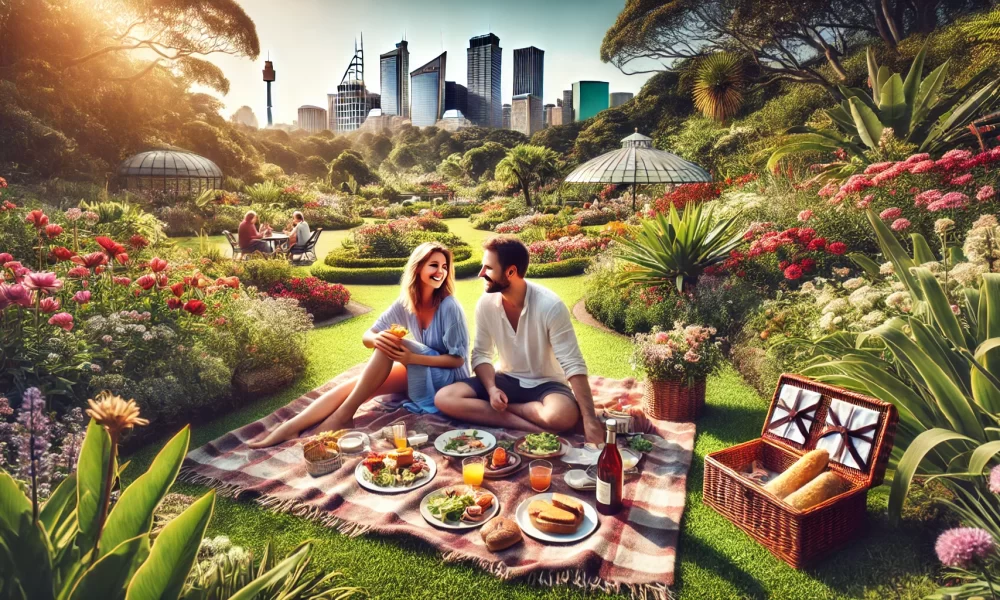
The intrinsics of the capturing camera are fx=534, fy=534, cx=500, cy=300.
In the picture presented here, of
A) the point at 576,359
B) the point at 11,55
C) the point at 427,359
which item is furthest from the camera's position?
the point at 11,55

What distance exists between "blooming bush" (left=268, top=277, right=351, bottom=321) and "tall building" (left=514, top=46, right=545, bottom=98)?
46419mm

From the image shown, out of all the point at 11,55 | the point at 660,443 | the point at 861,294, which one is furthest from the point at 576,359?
the point at 11,55

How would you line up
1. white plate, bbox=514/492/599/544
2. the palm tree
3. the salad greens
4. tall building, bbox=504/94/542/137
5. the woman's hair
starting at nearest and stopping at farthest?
white plate, bbox=514/492/599/544
the salad greens
the woman's hair
the palm tree
tall building, bbox=504/94/542/137

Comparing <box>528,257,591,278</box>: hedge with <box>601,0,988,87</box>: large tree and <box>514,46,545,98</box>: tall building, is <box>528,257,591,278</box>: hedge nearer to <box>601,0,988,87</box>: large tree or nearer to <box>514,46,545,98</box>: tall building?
<box>601,0,988,87</box>: large tree

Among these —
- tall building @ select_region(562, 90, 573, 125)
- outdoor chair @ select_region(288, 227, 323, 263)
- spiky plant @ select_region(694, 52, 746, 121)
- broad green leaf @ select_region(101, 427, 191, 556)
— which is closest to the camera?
broad green leaf @ select_region(101, 427, 191, 556)

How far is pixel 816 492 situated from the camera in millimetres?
2447

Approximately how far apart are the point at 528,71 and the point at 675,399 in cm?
5061

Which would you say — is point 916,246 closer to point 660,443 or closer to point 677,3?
point 660,443

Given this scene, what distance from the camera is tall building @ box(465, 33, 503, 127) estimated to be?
1881 inches

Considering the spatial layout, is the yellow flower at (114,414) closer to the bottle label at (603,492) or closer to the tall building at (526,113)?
the bottle label at (603,492)

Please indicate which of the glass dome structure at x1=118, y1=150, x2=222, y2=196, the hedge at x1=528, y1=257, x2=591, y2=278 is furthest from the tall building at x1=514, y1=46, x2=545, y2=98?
the hedge at x1=528, y1=257, x2=591, y2=278

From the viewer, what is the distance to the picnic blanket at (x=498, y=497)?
2.33 metres

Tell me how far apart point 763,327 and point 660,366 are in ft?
5.17

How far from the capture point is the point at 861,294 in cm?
345
